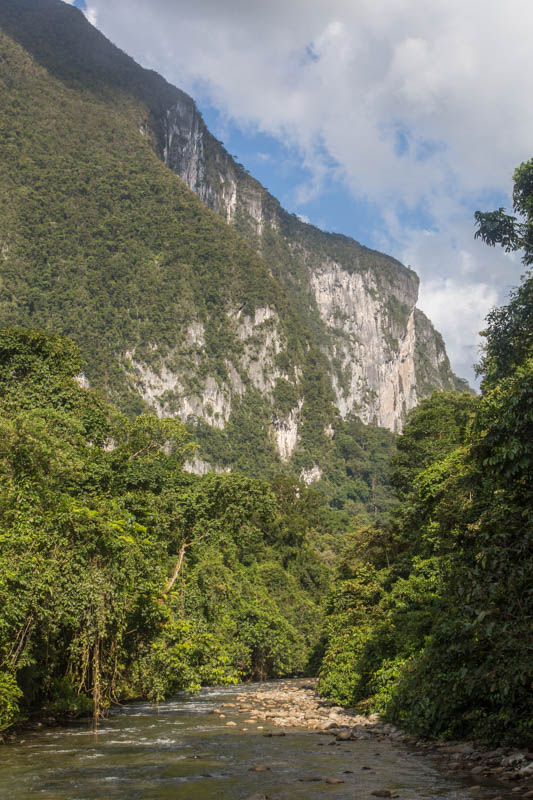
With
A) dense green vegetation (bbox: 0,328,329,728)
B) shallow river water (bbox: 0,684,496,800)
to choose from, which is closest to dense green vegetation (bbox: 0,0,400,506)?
dense green vegetation (bbox: 0,328,329,728)

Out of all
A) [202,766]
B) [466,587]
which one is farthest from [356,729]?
[466,587]

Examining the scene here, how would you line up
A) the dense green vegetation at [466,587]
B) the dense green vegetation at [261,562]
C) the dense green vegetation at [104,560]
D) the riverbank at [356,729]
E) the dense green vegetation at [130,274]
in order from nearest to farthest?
the dense green vegetation at [466,587], the riverbank at [356,729], the dense green vegetation at [261,562], the dense green vegetation at [104,560], the dense green vegetation at [130,274]

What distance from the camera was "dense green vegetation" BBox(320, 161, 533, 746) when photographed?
9.62 metres

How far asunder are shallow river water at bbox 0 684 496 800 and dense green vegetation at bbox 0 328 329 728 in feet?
4.26

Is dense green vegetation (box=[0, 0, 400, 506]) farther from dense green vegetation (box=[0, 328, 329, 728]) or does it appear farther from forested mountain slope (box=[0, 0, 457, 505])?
dense green vegetation (box=[0, 328, 329, 728])

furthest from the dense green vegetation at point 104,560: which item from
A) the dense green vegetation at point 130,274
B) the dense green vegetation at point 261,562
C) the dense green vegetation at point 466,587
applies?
the dense green vegetation at point 130,274

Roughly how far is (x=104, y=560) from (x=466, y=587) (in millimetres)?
8632

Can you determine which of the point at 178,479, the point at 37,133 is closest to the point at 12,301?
the point at 37,133

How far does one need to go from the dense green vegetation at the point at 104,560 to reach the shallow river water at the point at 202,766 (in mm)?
1298

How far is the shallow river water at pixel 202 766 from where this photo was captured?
32.1ft

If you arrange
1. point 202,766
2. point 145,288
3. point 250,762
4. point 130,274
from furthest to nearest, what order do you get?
1. point 130,274
2. point 145,288
3. point 250,762
4. point 202,766

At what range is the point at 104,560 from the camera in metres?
15.8

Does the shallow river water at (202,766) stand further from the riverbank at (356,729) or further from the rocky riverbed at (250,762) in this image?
the riverbank at (356,729)

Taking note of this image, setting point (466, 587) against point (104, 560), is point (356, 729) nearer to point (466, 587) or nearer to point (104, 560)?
point (104, 560)
